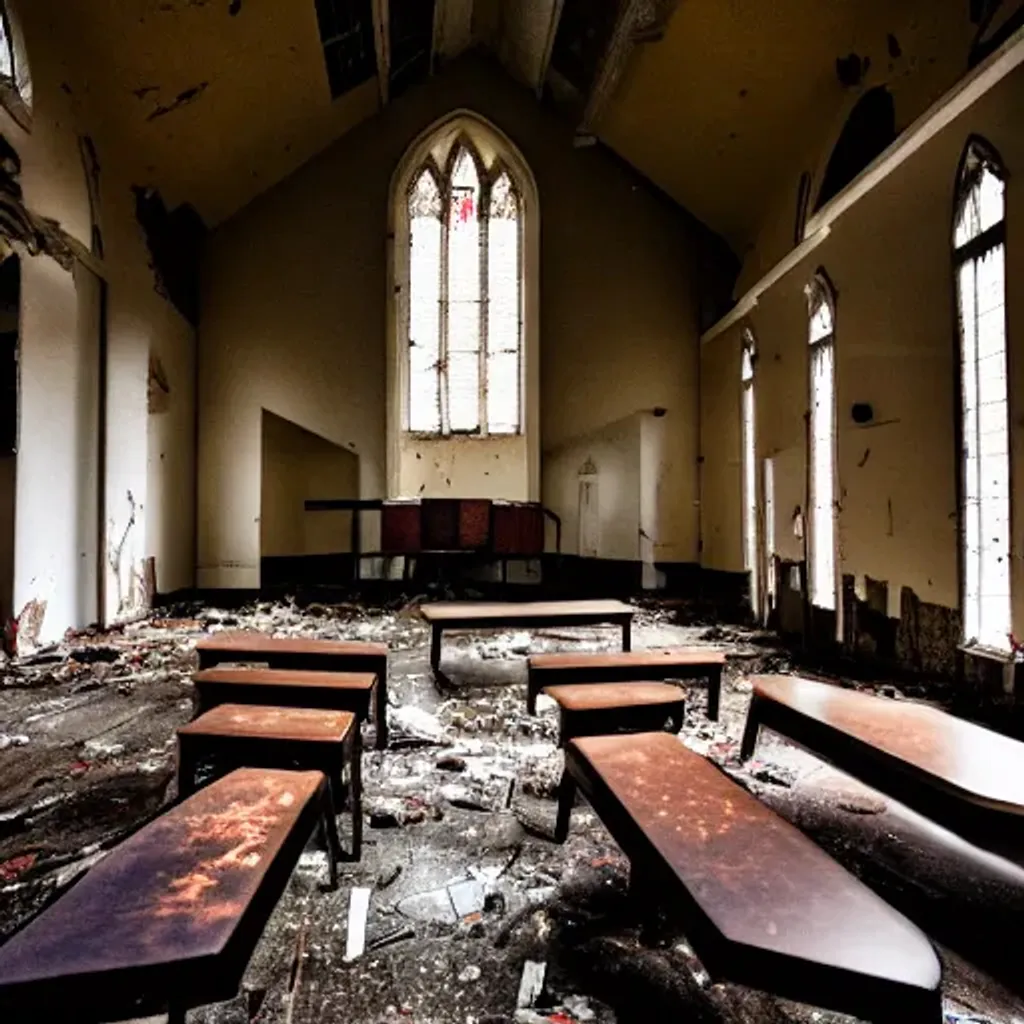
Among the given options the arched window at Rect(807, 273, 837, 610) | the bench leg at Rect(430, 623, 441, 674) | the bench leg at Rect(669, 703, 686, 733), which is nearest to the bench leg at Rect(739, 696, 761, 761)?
the bench leg at Rect(669, 703, 686, 733)

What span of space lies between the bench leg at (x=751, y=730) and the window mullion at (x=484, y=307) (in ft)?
21.3

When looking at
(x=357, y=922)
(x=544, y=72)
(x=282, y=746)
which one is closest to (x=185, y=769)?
(x=282, y=746)

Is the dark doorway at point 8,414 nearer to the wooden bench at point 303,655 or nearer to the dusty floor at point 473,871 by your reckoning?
the dusty floor at point 473,871

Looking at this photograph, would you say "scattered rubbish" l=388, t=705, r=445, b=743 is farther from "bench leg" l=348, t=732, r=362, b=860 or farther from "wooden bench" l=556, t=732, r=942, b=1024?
"wooden bench" l=556, t=732, r=942, b=1024

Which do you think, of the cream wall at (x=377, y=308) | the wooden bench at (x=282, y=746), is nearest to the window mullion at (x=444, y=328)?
the cream wall at (x=377, y=308)

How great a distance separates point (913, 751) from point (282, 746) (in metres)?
1.78

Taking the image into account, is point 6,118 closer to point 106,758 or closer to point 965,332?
point 106,758

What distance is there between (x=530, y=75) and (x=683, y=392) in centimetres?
441

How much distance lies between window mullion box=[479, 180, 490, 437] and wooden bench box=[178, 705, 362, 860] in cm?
690

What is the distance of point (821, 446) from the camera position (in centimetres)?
557

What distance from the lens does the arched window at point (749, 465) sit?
689cm

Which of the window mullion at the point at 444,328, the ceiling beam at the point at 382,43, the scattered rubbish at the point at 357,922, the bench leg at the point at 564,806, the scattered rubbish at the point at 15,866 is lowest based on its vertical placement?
the scattered rubbish at the point at 15,866

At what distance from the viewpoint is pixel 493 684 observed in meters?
4.15

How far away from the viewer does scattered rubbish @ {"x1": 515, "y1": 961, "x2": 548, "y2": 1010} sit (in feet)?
4.44
